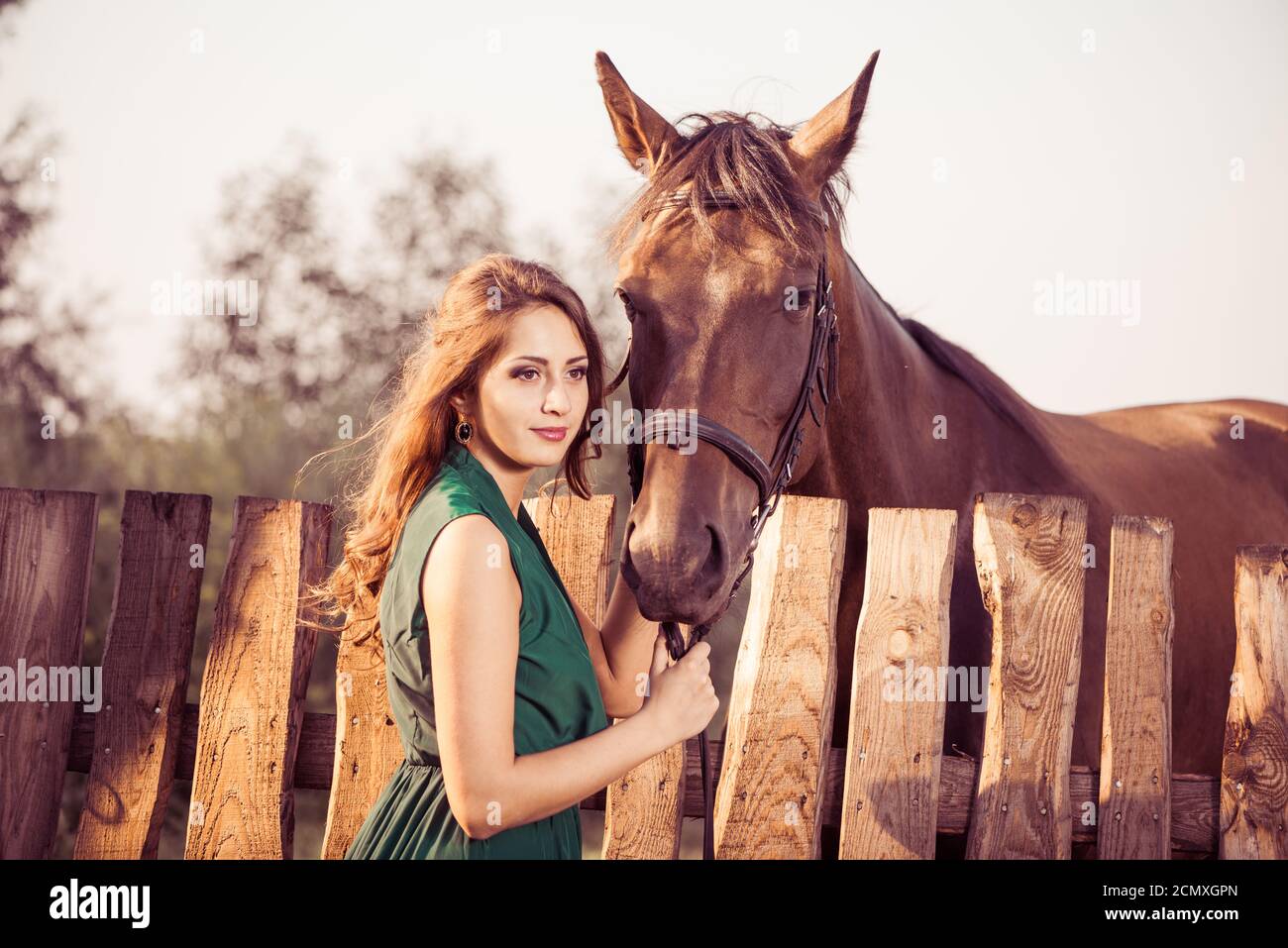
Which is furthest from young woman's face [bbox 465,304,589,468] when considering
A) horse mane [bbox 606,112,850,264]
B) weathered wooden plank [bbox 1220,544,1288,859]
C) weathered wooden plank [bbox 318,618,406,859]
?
weathered wooden plank [bbox 1220,544,1288,859]

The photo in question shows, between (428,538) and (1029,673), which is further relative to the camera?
(1029,673)

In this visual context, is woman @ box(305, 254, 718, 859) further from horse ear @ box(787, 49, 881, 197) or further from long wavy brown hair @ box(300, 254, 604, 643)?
horse ear @ box(787, 49, 881, 197)

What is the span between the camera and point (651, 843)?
284 centimetres

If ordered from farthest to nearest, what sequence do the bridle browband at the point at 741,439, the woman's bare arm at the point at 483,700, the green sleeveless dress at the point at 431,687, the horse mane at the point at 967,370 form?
the horse mane at the point at 967,370 → the bridle browband at the point at 741,439 → the green sleeveless dress at the point at 431,687 → the woman's bare arm at the point at 483,700

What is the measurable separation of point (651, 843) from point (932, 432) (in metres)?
1.66

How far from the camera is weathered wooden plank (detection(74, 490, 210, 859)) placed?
299 cm

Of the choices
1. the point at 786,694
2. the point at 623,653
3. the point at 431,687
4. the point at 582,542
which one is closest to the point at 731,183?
the point at 582,542

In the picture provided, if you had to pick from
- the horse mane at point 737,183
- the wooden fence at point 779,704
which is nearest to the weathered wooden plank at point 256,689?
the wooden fence at point 779,704

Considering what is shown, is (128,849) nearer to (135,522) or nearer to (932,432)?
(135,522)

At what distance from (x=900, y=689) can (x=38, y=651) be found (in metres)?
2.60

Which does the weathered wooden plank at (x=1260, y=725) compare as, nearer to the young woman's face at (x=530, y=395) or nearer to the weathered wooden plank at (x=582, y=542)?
the weathered wooden plank at (x=582, y=542)

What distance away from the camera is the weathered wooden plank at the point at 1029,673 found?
277 centimetres

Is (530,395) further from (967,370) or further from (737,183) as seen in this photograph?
(967,370)

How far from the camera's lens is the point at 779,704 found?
9.18ft
